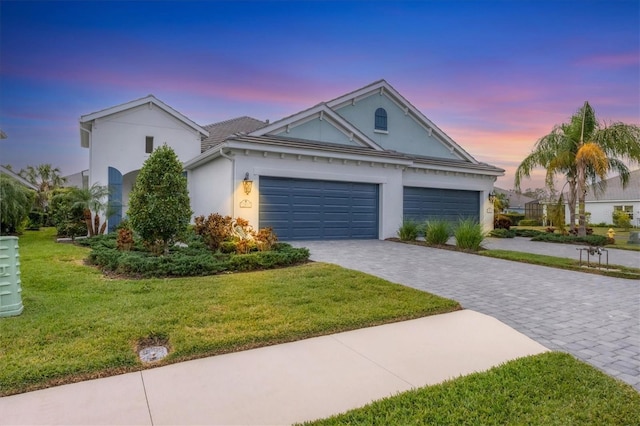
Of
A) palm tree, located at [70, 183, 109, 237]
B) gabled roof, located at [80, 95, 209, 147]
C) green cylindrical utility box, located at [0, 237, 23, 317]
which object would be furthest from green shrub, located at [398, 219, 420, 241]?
green cylindrical utility box, located at [0, 237, 23, 317]

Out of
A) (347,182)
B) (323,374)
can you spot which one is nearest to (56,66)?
(347,182)

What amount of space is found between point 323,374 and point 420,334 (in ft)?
5.01

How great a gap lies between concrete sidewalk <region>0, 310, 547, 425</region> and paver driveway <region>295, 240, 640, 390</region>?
0.66 meters

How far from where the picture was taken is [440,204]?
650 inches

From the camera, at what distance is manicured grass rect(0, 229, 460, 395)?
3.26m

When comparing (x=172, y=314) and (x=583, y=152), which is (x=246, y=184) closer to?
(x=172, y=314)

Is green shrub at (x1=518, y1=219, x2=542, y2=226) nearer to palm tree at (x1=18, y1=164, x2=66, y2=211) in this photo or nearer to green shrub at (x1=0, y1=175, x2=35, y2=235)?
green shrub at (x1=0, y1=175, x2=35, y2=235)

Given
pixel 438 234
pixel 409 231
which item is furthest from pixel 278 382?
pixel 409 231

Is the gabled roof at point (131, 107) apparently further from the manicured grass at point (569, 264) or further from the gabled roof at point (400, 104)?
the manicured grass at point (569, 264)

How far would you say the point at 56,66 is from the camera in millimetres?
9656


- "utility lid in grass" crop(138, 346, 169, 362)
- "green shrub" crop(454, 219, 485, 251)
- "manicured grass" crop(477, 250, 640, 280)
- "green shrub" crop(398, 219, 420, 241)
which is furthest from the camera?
"green shrub" crop(398, 219, 420, 241)

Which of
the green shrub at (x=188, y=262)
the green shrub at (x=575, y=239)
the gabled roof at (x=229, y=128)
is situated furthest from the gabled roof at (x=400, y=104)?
the green shrub at (x=188, y=262)

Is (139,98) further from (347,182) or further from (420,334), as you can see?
(420,334)

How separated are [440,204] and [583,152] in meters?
6.61
